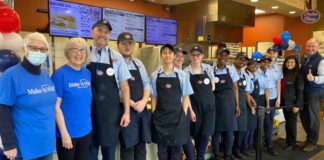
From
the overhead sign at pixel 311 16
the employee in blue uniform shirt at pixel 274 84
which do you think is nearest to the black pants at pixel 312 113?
the employee in blue uniform shirt at pixel 274 84

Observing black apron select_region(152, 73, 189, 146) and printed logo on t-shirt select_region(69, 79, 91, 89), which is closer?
printed logo on t-shirt select_region(69, 79, 91, 89)

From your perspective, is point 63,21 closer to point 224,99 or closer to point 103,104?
point 103,104

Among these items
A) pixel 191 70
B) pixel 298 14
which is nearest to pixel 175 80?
pixel 191 70

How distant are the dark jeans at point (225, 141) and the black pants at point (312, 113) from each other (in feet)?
4.98

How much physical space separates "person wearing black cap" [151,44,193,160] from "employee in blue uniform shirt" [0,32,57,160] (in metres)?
1.04

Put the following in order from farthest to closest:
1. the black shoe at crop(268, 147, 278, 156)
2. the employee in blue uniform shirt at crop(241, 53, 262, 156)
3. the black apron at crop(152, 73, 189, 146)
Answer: the black shoe at crop(268, 147, 278, 156), the employee in blue uniform shirt at crop(241, 53, 262, 156), the black apron at crop(152, 73, 189, 146)

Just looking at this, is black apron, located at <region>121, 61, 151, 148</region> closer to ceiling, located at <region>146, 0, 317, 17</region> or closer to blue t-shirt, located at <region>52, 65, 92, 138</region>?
blue t-shirt, located at <region>52, 65, 92, 138</region>

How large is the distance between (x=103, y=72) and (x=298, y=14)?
6.98m

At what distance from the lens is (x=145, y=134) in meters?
2.23

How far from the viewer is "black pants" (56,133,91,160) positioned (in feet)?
5.73

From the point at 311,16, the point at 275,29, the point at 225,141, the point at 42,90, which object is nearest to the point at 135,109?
the point at 42,90

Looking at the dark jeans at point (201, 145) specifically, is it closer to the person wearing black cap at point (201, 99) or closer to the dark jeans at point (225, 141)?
the person wearing black cap at point (201, 99)

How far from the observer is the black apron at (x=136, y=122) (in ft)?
6.89

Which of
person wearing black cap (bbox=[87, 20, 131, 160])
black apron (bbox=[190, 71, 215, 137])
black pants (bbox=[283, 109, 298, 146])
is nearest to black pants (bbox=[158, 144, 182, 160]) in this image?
black apron (bbox=[190, 71, 215, 137])
